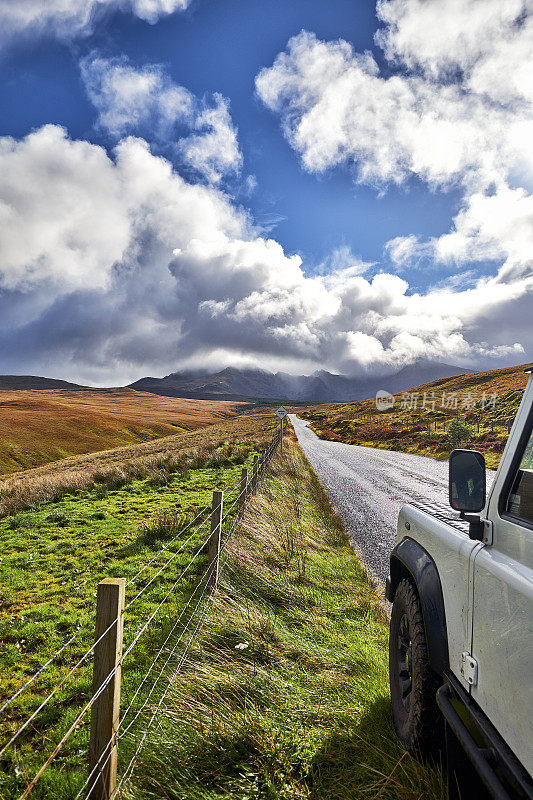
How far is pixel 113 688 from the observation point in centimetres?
242

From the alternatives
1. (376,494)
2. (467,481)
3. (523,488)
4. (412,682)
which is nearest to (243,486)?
(412,682)

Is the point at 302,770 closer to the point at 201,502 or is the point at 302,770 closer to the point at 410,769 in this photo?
the point at 410,769

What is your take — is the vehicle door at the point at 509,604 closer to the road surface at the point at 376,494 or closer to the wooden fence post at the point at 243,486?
the road surface at the point at 376,494

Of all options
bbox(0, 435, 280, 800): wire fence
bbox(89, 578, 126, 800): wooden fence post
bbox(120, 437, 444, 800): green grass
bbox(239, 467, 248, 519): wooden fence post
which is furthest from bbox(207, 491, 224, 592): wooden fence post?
bbox(89, 578, 126, 800): wooden fence post

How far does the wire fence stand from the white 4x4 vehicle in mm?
1726

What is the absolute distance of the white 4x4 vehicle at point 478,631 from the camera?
1547 millimetres

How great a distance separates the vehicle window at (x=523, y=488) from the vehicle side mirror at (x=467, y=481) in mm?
147

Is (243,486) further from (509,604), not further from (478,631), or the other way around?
(509,604)

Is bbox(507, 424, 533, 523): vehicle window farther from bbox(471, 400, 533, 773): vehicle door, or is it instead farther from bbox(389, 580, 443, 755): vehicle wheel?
bbox(389, 580, 443, 755): vehicle wheel

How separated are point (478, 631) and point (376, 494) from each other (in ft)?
39.0

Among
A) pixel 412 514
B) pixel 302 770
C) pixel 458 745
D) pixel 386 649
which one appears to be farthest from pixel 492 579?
pixel 386 649

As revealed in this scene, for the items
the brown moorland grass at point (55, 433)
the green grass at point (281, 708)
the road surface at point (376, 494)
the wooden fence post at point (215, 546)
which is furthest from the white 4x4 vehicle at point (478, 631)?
the brown moorland grass at point (55, 433)

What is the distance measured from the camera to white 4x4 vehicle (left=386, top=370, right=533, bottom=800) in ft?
5.08

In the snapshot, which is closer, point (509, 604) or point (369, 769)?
point (509, 604)
